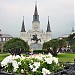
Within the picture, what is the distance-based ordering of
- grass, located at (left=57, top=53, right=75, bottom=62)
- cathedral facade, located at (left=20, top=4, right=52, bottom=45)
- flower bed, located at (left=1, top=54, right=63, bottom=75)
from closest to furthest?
flower bed, located at (left=1, top=54, right=63, bottom=75) < grass, located at (left=57, top=53, right=75, bottom=62) < cathedral facade, located at (left=20, top=4, right=52, bottom=45)

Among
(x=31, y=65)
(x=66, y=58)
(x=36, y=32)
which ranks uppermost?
(x=36, y=32)

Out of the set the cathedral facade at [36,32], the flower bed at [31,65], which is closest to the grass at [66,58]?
the flower bed at [31,65]

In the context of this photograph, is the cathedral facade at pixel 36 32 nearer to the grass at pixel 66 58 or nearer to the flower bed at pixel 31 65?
the grass at pixel 66 58

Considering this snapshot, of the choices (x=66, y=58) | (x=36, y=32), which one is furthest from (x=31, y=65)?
(x=36, y=32)

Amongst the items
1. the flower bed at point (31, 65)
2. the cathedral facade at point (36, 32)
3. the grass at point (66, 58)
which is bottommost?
the grass at point (66, 58)

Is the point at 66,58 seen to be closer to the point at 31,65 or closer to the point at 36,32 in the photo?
the point at 31,65

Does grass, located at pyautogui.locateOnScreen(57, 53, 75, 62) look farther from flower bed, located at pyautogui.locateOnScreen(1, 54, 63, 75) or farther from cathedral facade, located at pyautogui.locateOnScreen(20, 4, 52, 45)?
cathedral facade, located at pyautogui.locateOnScreen(20, 4, 52, 45)

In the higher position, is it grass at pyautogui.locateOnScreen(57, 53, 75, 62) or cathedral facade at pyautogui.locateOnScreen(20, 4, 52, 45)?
cathedral facade at pyautogui.locateOnScreen(20, 4, 52, 45)

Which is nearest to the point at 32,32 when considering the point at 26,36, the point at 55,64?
the point at 26,36

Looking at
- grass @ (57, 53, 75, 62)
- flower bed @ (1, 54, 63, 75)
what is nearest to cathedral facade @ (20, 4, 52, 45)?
grass @ (57, 53, 75, 62)

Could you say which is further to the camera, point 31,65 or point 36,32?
point 36,32

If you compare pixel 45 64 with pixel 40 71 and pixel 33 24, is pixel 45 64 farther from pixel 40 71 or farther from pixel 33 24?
pixel 33 24

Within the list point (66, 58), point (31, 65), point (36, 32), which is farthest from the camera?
point (36, 32)

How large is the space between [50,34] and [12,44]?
7875 cm
